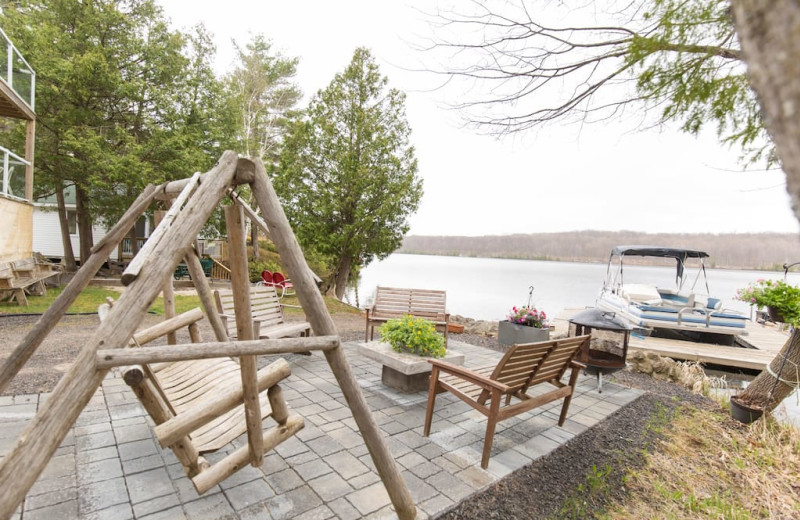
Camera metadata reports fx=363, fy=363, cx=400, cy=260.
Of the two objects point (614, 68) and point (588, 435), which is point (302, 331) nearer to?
point (588, 435)

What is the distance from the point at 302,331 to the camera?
5727 millimetres

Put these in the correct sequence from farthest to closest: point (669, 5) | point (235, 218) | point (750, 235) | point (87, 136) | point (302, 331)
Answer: point (750, 235), point (87, 136), point (302, 331), point (669, 5), point (235, 218)

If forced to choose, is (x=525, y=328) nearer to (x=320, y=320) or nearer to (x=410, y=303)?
(x=410, y=303)

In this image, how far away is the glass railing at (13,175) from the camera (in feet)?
27.1

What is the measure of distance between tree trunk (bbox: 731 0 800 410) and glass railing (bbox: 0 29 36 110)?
12.8 meters

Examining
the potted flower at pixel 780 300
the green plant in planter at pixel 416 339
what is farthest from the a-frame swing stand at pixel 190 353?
the potted flower at pixel 780 300

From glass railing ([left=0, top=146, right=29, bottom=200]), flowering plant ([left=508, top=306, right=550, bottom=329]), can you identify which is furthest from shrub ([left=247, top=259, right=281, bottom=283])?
flowering plant ([left=508, top=306, right=550, bottom=329])

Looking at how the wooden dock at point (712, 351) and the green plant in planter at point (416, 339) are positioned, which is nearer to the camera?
the green plant in planter at point (416, 339)

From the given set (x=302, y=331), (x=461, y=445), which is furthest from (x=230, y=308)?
(x=461, y=445)

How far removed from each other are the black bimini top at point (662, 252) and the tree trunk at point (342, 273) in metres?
9.24

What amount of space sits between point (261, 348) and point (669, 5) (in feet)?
15.5

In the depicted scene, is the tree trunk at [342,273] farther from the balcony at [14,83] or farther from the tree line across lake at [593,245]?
the balcony at [14,83]

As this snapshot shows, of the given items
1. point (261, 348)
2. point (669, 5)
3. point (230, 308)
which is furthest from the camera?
point (230, 308)

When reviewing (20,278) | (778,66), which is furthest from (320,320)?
(20,278)
